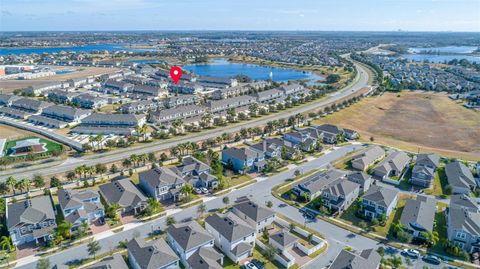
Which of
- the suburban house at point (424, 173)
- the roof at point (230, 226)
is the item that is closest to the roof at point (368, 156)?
the suburban house at point (424, 173)

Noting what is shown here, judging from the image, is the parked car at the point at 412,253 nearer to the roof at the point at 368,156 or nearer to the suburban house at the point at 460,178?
the suburban house at the point at 460,178

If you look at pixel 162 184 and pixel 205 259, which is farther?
pixel 162 184

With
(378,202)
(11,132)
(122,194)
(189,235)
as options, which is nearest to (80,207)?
(122,194)

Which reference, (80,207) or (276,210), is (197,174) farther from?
(80,207)

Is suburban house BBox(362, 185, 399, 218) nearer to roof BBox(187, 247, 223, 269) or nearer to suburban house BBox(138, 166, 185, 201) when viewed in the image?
roof BBox(187, 247, 223, 269)

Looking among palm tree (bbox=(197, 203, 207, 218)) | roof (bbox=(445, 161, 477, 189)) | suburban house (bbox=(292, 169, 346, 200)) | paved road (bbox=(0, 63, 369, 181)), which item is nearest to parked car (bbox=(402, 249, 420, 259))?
suburban house (bbox=(292, 169, 346, 200))

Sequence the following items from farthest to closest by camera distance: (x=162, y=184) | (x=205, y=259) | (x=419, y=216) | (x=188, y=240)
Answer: (x=162, y=184) → (x=419, y=216) → (x=188, y=240) → (x=205, y=259)

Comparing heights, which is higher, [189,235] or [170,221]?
[189,235]
